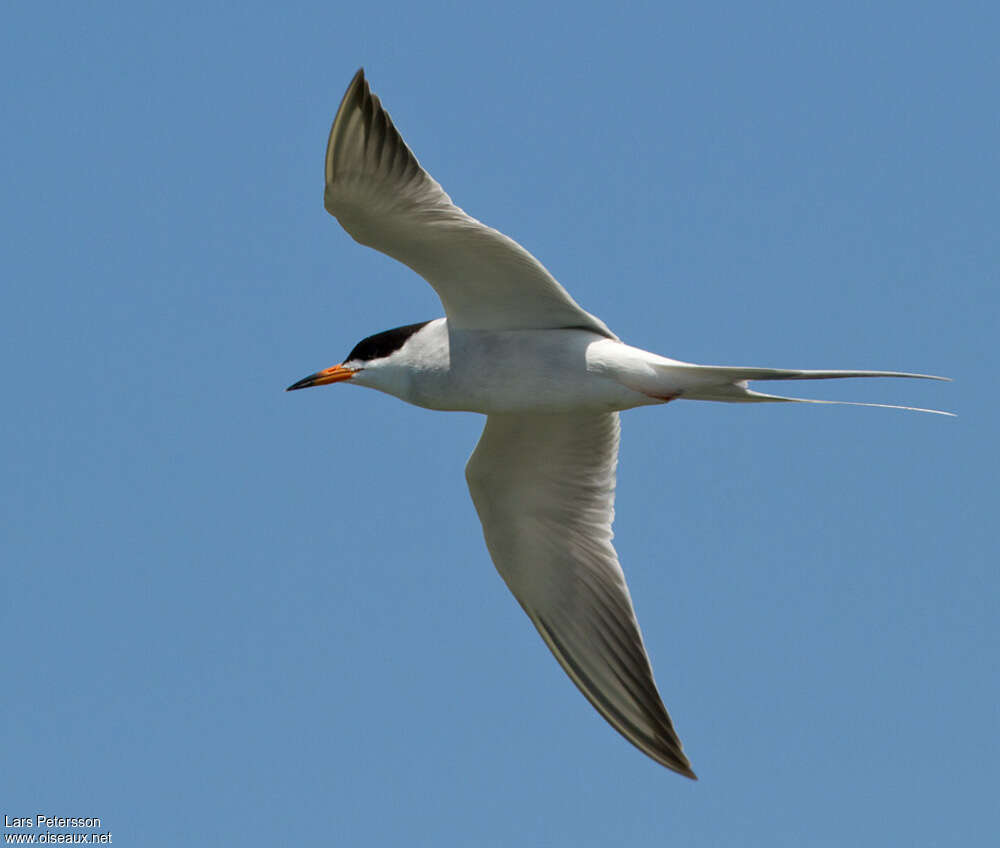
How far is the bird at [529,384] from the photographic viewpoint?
25.4 feet

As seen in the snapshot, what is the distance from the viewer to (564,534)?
32.3 ft

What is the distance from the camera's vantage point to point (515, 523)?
982 cm

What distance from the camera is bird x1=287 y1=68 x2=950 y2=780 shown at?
305 inches

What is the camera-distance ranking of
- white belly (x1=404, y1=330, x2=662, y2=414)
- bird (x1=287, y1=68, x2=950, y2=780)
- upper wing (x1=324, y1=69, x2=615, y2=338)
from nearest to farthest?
upper wing (x1=324, y1=69, x2=615, y2=338), bird (x1=287, y1=68, x2=950, y2=780), white belly (x1=404, y1=330, x2=662, y2=414)

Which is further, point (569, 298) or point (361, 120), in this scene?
point (569, 298)

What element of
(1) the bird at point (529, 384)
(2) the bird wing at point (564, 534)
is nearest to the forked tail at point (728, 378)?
(1) the bird at point (529, 384)

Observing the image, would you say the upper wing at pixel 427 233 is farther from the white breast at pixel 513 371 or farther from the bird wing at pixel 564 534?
the bird wing at pixel 564 534

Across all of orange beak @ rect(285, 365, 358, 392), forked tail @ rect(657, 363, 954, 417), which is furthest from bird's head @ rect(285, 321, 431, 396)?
forked tail @ rect(657, 363, 954, 417)

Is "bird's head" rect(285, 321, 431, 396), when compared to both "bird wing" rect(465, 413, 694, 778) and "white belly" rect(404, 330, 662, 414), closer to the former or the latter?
"white belly" rect(404, 330, 662, 414)

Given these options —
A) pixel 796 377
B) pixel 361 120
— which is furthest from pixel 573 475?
pixel 361 120

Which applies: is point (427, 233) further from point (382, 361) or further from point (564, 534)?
point (564, 534)

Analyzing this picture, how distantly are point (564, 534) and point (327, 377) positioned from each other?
6.80 ft

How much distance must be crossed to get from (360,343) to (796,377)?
267 cm

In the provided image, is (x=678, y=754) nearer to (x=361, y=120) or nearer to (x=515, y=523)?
(x=515, y=523)
